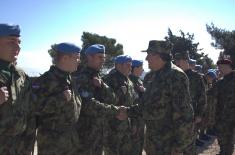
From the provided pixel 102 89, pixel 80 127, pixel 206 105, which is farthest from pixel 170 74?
pixel 206 105

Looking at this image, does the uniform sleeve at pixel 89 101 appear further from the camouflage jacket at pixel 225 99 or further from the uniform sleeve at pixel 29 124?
the camouflage jacket at pixel 225 99

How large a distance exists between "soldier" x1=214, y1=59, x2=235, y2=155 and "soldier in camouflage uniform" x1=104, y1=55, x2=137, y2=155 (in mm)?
2688

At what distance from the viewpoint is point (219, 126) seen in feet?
28.0

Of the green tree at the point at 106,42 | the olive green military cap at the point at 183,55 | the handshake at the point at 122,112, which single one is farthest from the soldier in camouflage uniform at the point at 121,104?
the green tree at the point at 106,42

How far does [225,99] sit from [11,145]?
19.3ft

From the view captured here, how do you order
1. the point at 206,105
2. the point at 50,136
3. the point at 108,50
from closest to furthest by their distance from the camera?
A: the point at 50,136
the point at 206,105
the point at 108,50

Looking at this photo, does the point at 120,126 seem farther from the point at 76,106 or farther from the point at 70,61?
the point at 70,61

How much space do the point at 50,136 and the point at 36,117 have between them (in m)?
0.29

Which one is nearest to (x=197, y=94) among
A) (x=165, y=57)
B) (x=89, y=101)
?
(x=165, y=57)

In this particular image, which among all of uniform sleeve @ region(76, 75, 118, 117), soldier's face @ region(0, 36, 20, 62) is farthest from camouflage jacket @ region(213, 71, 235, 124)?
soldier's face @ region(0, 36, 20, 62)

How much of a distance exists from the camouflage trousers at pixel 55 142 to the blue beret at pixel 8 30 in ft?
4.43

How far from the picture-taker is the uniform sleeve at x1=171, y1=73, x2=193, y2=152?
478cm

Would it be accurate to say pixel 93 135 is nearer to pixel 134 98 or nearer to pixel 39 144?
pixel 39 144

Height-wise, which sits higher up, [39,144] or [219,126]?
[39,144]
